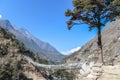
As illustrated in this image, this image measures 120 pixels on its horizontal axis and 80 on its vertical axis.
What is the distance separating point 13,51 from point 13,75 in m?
15.4

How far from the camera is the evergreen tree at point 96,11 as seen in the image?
113ft

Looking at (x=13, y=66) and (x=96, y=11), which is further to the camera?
(x=13, y=66)

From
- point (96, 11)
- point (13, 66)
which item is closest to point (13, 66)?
point (13, 66)

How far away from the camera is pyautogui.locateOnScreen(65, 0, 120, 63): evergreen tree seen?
34.5 metres

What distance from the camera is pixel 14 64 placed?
7725 centimetres

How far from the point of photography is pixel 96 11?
114 ft

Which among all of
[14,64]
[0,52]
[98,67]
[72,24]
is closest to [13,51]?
[0,52]

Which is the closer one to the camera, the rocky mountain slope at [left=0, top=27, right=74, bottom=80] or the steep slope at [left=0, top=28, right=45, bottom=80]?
the steep slope at [left=0, top=28, right=45, bottom=80]

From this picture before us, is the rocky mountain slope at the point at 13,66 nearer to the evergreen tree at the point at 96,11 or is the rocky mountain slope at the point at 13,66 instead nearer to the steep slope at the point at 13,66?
the steep slope at the point at 13,66

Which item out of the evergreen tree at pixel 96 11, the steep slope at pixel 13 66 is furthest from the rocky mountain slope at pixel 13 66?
the evergreen tree at pixel 96 11

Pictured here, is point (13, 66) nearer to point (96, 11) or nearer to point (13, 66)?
point (13, 66)

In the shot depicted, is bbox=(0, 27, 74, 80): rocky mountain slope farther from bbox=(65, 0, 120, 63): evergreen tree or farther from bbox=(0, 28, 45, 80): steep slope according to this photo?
bbox=(65, 0, 120, 63): evergreen tree

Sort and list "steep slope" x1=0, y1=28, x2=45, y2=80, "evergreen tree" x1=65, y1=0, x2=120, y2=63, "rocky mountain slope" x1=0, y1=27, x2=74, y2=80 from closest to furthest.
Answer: "evergreen tree" x1=65, y1=0, x2=120, y2=63 < "steep slope" x1=0, y1=28, x2=45, y2=80 < "rocky mountain slope" x1=0, y1=27, x2=74, y2=80

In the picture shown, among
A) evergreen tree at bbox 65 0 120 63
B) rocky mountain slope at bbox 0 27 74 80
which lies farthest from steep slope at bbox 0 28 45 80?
evergreen tree at bbox 65 0 120 63
